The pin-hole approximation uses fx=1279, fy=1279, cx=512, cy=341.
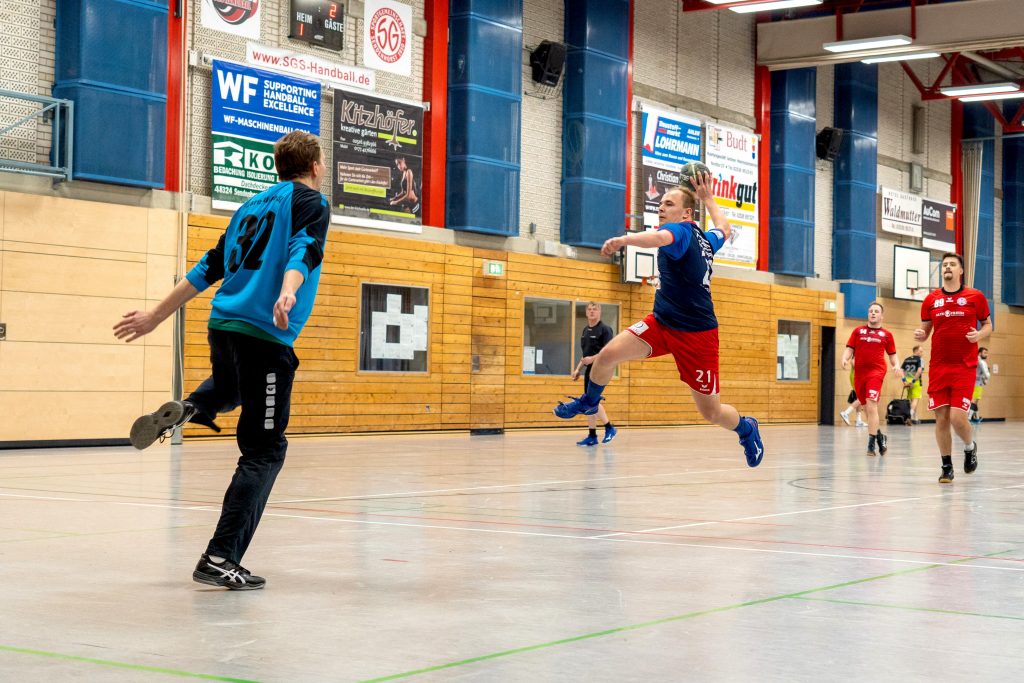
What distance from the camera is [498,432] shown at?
24250 millimetres

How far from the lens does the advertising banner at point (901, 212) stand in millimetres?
35406

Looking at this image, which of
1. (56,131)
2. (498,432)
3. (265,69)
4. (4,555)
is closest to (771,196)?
(498,432)

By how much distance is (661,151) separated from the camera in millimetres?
28062

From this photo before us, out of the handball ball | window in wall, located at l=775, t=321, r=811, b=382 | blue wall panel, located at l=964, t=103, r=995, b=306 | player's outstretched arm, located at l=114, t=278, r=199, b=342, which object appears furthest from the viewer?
blue wall panel, located at l=964, t=103, r=995, b=306

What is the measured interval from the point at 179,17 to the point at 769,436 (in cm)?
1307

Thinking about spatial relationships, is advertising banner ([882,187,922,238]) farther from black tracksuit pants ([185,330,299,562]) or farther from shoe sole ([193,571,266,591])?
shoe sole ([193,571,266,591])

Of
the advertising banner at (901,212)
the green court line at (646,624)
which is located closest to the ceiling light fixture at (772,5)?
the advertising banner at (901,212)

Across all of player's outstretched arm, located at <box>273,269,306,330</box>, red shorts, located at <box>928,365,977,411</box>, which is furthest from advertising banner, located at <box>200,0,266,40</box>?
player's outstretched arm, located at <box>273,269,306,330</box>

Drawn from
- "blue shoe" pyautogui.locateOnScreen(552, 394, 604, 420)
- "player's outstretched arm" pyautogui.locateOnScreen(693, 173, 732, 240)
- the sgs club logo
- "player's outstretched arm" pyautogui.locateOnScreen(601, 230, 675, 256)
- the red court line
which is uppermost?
the sgs club logo

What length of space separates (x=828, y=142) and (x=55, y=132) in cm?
2170

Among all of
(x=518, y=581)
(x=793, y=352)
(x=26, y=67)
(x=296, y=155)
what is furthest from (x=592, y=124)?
(x=518, y=581)

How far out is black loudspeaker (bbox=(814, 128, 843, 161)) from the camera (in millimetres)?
33094

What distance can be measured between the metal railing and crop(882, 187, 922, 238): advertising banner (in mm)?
24250

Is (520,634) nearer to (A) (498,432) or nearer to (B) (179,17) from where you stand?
(B) (179,17)
